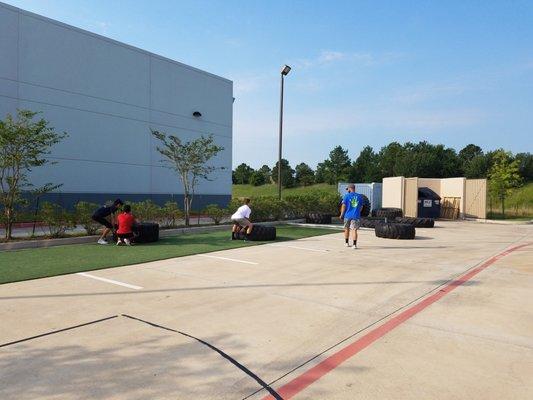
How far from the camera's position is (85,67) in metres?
20.2

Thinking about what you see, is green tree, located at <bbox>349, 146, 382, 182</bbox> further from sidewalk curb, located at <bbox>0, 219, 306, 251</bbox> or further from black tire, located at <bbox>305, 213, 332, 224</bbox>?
sidewalk curb, located at <bbox>0, 219, 306, 251</bbox>

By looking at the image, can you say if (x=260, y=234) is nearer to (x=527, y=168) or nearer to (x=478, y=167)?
(x=478, y=167)

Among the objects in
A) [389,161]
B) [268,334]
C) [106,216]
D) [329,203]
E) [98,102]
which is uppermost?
[389,161]

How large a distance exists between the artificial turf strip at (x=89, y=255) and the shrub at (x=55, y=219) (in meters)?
1.10

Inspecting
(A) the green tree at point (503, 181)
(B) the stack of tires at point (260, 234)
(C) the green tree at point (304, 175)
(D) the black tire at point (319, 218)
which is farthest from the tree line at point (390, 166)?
(B) the stack of tires at point (260, 234)

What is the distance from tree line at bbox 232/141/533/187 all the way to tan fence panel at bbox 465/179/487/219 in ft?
139

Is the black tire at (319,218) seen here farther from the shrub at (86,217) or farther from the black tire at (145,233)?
the shrub at (86,217)

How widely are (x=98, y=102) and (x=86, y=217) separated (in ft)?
32.4

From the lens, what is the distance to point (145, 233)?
41.0 ft

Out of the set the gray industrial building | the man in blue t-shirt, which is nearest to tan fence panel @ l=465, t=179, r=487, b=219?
the gray industrial building

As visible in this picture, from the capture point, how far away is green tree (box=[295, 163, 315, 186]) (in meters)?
88.2

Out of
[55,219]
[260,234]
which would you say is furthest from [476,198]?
[55,219]

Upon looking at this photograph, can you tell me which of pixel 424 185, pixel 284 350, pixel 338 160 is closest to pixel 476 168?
pixel 338 160

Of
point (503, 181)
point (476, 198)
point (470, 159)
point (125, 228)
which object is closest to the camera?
point (125, 228)
